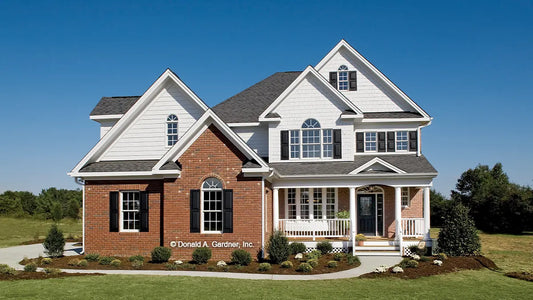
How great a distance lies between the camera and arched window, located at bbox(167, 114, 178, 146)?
76.9 feet

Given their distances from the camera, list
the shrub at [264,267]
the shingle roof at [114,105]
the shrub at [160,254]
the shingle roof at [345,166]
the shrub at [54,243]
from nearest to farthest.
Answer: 1. the shrub at [264,267]
2. the shrub at [160,254]
3. the shrub at [54,243]
4. the shingle roof at [345,166]
5. the shingle roof at [114,105]

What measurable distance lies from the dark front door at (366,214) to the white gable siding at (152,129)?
9.84 metres

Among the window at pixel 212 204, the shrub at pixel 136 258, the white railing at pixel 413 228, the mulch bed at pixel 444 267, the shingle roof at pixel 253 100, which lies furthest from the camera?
the shingle roof at pixel 253 100

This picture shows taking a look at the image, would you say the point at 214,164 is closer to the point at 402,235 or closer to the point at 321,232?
the point at 321,232

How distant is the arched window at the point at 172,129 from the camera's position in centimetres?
2345

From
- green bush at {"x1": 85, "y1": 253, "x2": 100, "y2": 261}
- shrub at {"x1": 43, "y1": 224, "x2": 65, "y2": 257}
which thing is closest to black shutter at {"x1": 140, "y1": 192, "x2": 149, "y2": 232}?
green bush at {"x1": 85, "y1": 253, "x2": 100, "y2": 261}

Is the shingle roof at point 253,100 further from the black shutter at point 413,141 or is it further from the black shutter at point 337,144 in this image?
the black shutter at point 413,141

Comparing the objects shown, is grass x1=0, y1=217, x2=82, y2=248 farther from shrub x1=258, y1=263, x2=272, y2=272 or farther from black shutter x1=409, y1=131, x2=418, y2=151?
black shutter x1=409, y1=131, x2=418, y2=151

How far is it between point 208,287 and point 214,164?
6902 millimetres

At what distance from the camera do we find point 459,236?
21.4m

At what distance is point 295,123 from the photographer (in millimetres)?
24734

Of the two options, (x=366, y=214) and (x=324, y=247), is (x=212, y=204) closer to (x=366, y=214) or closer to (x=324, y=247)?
(x=324, y=247)

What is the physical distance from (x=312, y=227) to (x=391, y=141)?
6.45m

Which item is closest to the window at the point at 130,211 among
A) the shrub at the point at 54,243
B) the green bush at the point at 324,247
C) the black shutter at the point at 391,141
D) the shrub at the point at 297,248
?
the shrub at the point at 54,243
